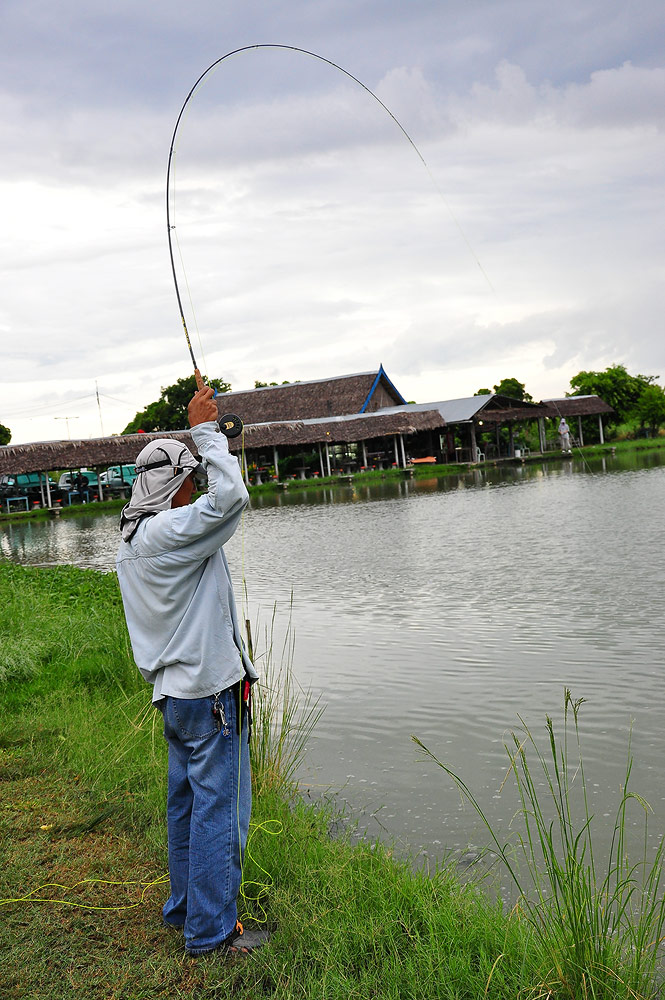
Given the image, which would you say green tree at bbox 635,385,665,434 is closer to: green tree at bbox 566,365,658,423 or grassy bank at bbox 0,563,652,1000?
green tree at bbox 566,365,658,423

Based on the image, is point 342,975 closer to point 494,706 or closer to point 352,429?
point 494,706

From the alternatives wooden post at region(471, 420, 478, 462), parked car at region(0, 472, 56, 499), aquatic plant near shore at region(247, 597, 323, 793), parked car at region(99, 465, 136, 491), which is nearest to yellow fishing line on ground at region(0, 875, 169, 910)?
aquatic plant near shore at region(247, 597, 323, 793)

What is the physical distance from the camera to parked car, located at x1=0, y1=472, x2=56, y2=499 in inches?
1527

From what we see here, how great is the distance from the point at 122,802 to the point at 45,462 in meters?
35.4

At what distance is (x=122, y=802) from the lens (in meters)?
4.16

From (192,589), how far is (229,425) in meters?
0.58

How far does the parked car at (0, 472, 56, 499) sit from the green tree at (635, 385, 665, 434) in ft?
104

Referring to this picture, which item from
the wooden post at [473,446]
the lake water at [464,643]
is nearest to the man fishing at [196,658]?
the lake water at [464,643]

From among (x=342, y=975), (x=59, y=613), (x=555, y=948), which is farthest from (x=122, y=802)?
(x=59, y=613)

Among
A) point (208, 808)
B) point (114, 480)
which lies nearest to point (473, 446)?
point (114, 480)

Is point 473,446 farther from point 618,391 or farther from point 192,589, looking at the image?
point 192,589

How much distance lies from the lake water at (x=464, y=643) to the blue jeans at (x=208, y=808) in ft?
4.72

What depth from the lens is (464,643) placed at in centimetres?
786

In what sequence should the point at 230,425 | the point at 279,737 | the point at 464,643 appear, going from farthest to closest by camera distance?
the point at 464,643 < the point at 279,737 < the point at 230,425
